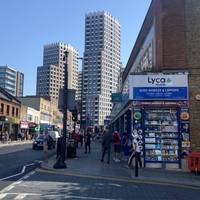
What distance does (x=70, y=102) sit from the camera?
18984 millimetres

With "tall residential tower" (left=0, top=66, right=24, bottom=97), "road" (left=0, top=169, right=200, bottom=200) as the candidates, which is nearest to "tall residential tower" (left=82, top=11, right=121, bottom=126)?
"tall residential tower" (left=0, top=66, right=24, bottom=97)

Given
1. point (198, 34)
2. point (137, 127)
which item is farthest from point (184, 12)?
point (137, 127)

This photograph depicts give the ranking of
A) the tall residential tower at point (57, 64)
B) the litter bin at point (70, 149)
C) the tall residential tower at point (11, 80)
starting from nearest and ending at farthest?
1. the litter bin at point (70, 149)
2. the tall residential tower at point (57, 64)
3. the tall residential tower at point (11, 80)

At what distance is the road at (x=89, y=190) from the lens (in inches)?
424

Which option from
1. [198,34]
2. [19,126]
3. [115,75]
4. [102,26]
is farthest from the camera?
[115,75]

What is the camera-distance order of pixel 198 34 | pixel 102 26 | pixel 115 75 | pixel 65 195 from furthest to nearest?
pixel 115 75
pixel 102 26
pixel 198 34
pixel 65 195

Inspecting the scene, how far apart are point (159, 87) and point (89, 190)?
29.2 ft

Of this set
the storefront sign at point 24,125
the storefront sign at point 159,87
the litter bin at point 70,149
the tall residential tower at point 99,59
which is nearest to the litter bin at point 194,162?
the storefront sign at point 159,87

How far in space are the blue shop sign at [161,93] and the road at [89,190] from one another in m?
5.97

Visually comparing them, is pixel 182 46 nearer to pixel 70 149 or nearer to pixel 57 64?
pixel 70 149

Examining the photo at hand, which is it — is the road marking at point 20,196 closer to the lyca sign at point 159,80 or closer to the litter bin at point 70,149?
the lyca sign at point 159,80

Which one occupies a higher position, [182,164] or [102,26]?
[102,26]

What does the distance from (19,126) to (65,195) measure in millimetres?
66599

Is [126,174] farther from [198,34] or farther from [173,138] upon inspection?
[198,34]
